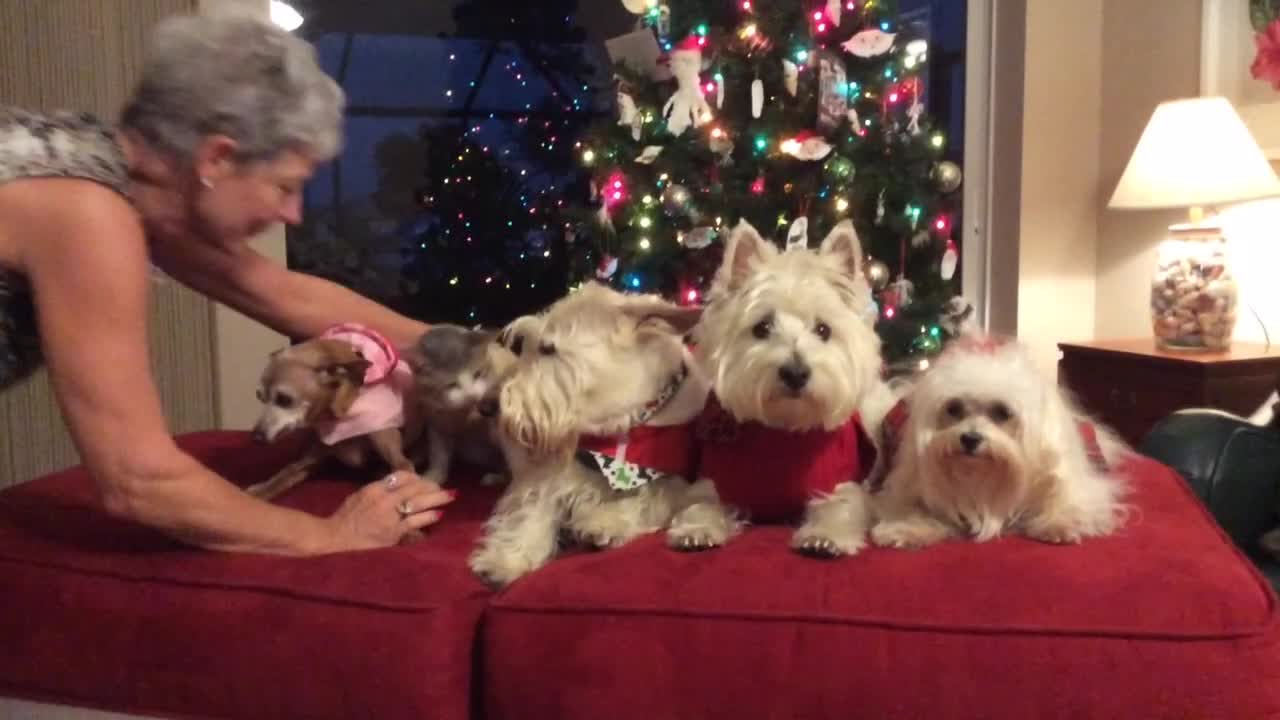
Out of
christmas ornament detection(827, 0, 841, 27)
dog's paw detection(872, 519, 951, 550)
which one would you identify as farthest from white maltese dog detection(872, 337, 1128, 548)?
christmas ornament detection(827, 0, 841, 27)

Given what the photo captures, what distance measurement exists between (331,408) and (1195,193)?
2535 millimetres

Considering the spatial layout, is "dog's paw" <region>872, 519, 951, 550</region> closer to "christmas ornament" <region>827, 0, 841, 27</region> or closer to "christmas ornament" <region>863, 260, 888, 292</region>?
"christmas ornament" <region>863, 260, 888, 292</region>

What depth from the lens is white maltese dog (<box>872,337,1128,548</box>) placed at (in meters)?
1.46

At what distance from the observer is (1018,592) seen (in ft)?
4.18

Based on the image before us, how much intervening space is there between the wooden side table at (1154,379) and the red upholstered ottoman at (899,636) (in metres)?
1.77

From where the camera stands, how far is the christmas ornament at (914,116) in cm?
349

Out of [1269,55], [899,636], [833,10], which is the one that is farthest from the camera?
[833,10]

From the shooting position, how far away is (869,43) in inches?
131

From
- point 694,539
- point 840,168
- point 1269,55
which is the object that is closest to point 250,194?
point 694,539

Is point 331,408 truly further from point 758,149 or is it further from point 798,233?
point 758,149

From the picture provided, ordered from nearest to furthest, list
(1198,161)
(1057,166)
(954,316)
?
(1198,161) < (954,316) < (1057,166)

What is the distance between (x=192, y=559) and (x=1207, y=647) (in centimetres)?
130

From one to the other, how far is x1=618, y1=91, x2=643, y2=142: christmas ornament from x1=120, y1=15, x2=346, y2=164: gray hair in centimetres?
190

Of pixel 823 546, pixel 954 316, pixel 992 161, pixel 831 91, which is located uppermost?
pixel 831 91
